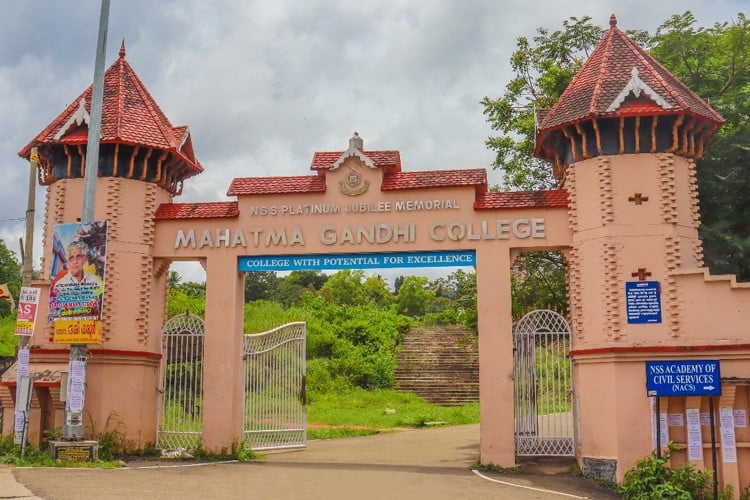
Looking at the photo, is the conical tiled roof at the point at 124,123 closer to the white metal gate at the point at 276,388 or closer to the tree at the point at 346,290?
the white metal gate at the point at 276,388

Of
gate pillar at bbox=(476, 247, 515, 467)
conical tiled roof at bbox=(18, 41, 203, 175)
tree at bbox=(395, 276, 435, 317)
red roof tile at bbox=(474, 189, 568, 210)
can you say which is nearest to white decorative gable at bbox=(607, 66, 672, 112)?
red roof tile at bbox=(474, 189, 568, 210)

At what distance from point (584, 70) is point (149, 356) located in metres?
10.1

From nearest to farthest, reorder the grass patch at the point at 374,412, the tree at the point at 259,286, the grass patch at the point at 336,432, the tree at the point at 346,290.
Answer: the grass patch at the point at 336,432 < the grass patch at the point at 374,412 < the tree at the point at 346,290 < the tree at the point at 259,286

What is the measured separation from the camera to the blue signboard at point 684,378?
11.3 m

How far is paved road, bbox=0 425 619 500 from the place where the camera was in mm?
10352

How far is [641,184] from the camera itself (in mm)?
12969

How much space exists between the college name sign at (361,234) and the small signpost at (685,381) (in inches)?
129

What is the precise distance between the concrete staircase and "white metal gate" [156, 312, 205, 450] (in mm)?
14467

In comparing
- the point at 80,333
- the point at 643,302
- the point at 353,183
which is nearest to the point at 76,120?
the point at 80,333

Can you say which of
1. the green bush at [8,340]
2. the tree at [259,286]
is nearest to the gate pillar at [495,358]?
the green bush at [8,340]

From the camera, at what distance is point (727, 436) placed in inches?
459

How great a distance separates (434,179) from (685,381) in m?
5.61

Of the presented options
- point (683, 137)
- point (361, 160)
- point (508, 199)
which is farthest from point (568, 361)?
point (361, 160)

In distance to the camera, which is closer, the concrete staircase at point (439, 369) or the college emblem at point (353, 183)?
the college emblem at point (353, 183)
